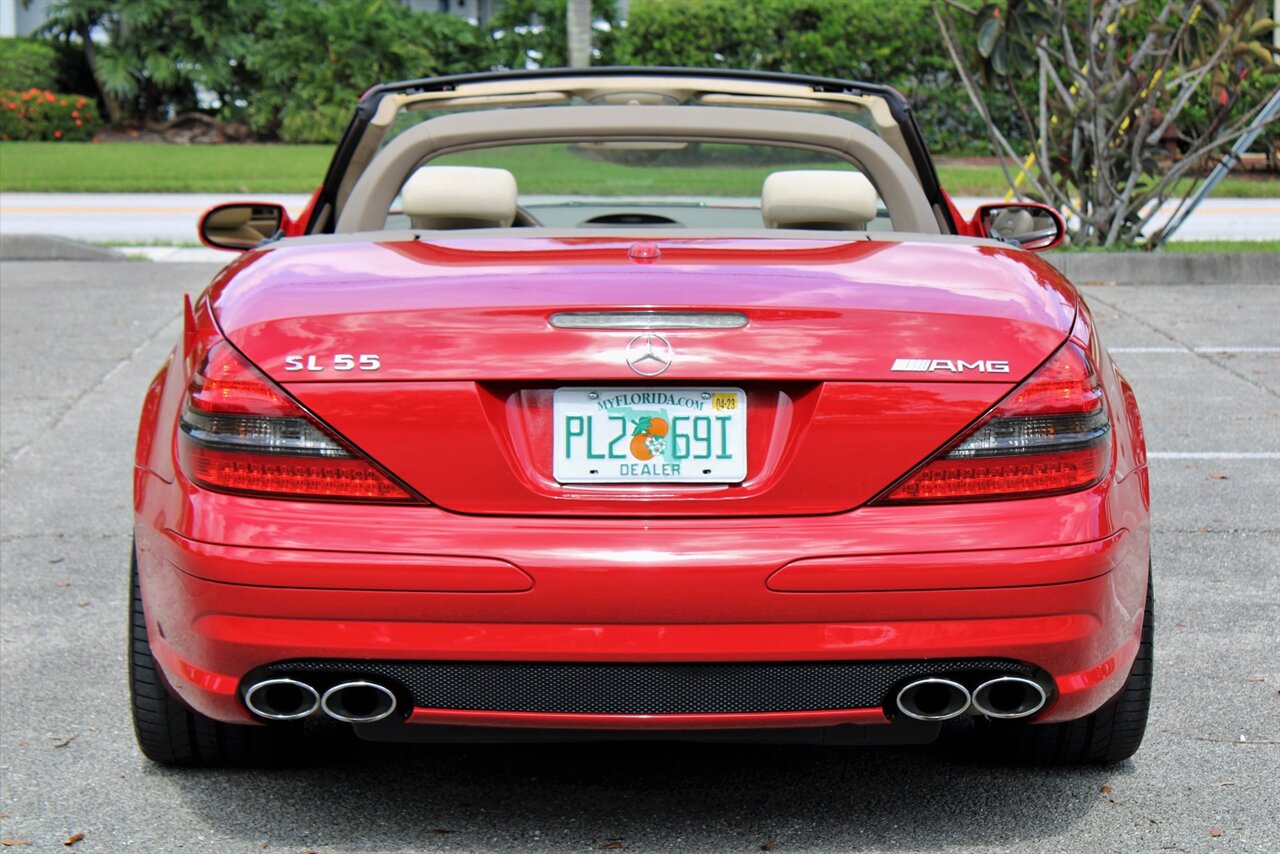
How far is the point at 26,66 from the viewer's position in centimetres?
3073

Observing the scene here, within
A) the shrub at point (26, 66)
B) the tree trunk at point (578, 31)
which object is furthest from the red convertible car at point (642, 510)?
the shrub at point (26, 66)

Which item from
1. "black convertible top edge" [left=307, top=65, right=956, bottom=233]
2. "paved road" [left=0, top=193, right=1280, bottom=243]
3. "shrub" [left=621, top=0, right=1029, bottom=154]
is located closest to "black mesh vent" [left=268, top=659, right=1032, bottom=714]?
"black convertible top edge" [left=307, top=65, right=956, bottom=233]

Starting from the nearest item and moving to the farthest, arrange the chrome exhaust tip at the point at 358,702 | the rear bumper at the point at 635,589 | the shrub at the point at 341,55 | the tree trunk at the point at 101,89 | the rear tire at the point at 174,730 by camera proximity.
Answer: the rear bumper at the point at 635,589 → the chrome exhaust tip at the point at 358,702 → the rear tire at the point at 174,730 → the shrub at the point at 341,55 → the tree trunk at the point at 101,89

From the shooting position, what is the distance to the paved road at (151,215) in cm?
1625

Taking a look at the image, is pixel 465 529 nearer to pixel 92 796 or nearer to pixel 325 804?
pixel 325 804

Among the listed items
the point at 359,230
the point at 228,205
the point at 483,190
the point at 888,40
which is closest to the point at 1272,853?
the point at 483,190

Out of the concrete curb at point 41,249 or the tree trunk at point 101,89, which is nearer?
the concrete curb at point 41,249

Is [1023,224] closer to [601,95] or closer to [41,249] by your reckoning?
[601,95]

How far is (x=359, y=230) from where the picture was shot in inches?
168

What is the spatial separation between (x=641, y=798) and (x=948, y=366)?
1.19 meters

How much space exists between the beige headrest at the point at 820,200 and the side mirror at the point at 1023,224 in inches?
22.6

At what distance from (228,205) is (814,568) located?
2.25 m

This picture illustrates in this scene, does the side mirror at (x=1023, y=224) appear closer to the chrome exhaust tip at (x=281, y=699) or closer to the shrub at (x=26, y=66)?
the chrome exhaust tip at (x=281, y=699)

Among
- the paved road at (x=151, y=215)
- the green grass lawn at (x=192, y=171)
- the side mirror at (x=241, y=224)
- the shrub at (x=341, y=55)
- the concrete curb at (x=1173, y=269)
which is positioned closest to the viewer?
the side mirror at (x=241, y=224)
